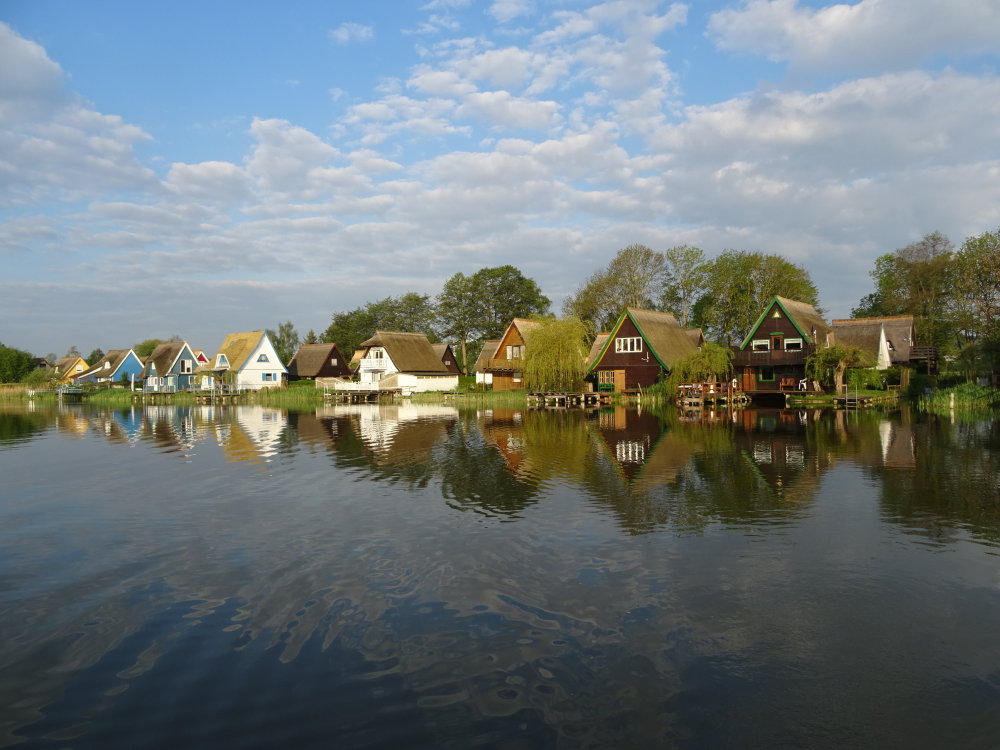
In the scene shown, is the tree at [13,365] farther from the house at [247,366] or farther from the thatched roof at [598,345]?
the thatched roof at [598,345]

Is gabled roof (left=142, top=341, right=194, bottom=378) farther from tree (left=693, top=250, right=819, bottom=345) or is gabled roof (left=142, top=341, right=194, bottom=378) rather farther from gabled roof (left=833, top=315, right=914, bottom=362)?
gabled roof (left=833, top=315, right=914, bottom=362)

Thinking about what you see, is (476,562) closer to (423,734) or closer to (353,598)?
(353,598)

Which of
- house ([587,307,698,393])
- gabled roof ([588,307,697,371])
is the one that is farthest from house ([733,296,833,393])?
house ([587,307,698,393])

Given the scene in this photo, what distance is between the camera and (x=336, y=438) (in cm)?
2820

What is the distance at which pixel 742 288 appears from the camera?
69.5 meters

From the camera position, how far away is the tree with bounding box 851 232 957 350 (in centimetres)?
6303

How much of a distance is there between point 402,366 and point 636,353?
2487 centimetres

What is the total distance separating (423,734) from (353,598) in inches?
134

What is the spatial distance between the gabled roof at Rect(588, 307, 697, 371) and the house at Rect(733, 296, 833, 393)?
471 cm

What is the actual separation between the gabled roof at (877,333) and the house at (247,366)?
2199 inches

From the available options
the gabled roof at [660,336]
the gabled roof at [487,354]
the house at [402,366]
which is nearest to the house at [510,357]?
the gabled roof at [487,354]

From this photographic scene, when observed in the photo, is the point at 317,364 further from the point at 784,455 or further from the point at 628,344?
the point at 784,455

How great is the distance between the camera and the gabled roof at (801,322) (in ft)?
164

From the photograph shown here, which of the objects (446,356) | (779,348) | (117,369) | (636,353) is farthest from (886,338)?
(117,369)
